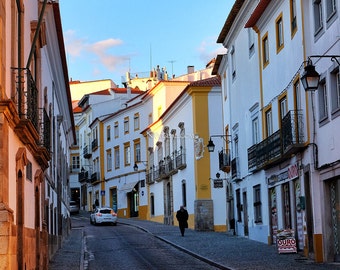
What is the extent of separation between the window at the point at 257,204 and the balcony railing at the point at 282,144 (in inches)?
48.0

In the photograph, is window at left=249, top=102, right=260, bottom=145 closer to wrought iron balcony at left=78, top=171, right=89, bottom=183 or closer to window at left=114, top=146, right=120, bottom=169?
window at left=114, top=146, right=120, bottom=169

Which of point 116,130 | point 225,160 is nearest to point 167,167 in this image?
point 225,160

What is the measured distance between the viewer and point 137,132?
6050 cm

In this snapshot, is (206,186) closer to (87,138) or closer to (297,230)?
(297,230)

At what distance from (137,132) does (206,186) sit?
22019mm

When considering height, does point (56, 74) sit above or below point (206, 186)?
above

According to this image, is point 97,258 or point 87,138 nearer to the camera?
point 97,258

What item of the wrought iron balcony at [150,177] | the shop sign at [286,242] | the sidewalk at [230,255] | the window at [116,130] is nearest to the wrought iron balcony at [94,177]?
the window at [116,130]

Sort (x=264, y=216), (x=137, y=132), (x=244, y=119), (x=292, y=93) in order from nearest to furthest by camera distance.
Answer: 1. (x=292, y=93)
2. (x=264, y=216)
3. (x=244, y=119)
4. (x=137, y=132)

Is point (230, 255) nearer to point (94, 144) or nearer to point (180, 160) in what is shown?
point (180, 160)

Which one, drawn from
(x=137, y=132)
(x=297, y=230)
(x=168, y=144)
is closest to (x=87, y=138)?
(x=137, y=132)

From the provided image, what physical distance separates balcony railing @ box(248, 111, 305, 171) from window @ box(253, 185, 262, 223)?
1.22 meters

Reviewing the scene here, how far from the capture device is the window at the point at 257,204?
90.4 feet

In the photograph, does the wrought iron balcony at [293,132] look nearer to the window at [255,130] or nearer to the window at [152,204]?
the window at [255,130]
